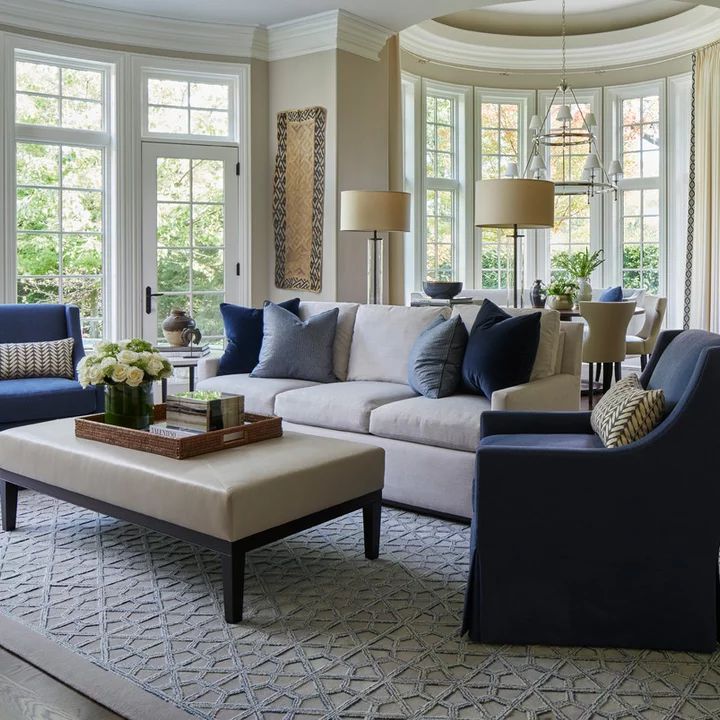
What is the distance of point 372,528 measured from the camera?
3.28 metres

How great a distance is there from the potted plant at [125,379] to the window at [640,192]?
6464mm

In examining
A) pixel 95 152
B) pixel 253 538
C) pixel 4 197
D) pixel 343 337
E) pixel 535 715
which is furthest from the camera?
pixel 95 152

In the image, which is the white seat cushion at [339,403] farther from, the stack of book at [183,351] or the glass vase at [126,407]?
the stack of book at [183,351]

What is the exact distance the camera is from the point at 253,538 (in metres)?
2.74

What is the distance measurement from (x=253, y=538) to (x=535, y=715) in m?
1.04

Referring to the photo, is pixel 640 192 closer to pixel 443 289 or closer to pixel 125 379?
pixel 443 289

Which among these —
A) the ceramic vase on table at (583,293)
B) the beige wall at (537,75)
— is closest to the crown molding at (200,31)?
the beige wall at (537,75)

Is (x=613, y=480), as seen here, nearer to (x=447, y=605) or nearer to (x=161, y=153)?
(x=447, y=605)

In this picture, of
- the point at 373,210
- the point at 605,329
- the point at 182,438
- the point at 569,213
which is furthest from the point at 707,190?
the point at 182,438

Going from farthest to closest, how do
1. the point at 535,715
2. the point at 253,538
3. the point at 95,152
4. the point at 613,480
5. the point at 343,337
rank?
the point at 95,152, the point at 343,337, the point at 253,538, the point at 613,480, the point at 535,715

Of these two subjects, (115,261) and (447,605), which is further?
(115,261)

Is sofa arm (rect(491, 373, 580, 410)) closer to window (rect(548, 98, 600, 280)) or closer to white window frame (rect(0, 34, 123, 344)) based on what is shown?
white window frame (rect(0, 34, 123, 344))

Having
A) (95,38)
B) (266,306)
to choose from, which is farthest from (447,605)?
(95,38)

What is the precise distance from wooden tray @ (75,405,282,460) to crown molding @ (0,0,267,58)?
11.9 feet
